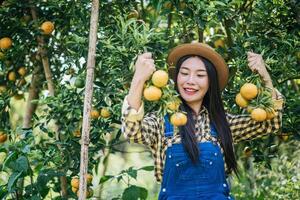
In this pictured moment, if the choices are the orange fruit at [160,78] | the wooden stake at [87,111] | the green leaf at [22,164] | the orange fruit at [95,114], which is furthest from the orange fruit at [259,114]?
the green leaf at [22,164]

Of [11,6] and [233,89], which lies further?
[11,6]

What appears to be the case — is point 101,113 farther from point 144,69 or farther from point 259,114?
point 259,114

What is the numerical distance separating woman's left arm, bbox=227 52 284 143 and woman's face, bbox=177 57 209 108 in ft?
0.67

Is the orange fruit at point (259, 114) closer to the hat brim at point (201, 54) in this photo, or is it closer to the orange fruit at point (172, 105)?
the hat brim at point (201, 54)

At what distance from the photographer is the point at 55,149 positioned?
2.89 meters

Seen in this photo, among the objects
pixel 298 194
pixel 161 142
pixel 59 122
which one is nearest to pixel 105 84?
pixel 59 122

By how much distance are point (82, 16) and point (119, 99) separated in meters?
0.47

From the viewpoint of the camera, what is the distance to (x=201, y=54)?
2500 millimetres

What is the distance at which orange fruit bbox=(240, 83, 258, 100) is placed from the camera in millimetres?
2434

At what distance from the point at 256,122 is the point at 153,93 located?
1.92 feet

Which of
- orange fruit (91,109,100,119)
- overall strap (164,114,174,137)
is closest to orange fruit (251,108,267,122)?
overall strap (164,114,174,137)

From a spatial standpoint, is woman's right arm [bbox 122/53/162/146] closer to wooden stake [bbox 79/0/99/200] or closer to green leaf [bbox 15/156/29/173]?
wooden stake [bbox 79/0/99/200]

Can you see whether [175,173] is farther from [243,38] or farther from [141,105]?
[243,38]

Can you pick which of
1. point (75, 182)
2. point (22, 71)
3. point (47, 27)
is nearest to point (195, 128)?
point (75, 182)
